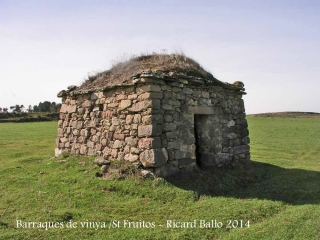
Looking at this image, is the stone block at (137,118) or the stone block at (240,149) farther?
the stone block at (240,149)

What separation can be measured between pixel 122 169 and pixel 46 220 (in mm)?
2524

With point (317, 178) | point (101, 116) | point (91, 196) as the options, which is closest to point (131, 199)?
point (91, 196)

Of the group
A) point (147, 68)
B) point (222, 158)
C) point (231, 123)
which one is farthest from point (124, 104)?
point (231, 123)

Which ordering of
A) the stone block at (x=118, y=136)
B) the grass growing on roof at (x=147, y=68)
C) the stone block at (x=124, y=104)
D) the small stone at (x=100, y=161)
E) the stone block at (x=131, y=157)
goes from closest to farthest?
the stone block at (x=131, y=157), the stone block at (x=124, y=104), the stone block at (x=118, y=136), the small stone at (x=100, y=161), the grass growing on roof at (x=147, y=68)

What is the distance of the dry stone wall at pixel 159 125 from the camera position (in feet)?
23.7

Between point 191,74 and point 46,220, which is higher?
point 191,74

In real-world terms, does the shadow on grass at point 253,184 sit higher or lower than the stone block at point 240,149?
lower

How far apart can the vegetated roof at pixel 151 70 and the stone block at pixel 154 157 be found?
1.96 m

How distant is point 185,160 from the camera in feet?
25.4

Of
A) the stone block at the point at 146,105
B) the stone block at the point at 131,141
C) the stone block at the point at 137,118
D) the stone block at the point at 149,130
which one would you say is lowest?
the stone block at the point at 131,141

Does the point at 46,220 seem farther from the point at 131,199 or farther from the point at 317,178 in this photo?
the point at 317,178

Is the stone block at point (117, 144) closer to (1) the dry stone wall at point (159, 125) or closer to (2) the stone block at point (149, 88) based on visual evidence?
(1) the dry stone wall at point (159, 125)

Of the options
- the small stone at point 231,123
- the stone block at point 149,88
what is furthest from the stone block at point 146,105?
the small stone at point 231,123

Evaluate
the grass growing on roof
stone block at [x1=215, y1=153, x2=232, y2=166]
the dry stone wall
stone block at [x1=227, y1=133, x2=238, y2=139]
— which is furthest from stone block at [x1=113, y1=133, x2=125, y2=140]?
stone block at [x1=227, y1=133, x2=238, y2=139]
